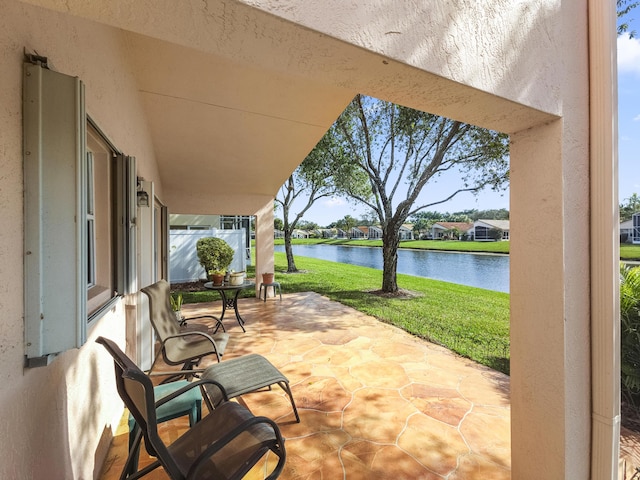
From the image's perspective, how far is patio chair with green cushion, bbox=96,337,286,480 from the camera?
1361 millimetres

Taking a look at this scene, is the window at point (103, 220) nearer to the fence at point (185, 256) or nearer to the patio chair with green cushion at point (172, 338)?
the patio chair with green cushion at point (172, 338)

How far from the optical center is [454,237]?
49.2 meters

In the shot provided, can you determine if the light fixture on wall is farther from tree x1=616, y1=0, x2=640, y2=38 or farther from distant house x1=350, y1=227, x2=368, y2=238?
distant house x1=350, y1=227, x2=368, y2=238

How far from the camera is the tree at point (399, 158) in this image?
7.73 metres

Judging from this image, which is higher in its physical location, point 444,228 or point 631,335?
point 444,228

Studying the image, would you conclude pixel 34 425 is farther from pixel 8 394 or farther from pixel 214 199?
pixel 214 199

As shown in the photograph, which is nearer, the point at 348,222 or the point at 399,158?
the point at 399,158

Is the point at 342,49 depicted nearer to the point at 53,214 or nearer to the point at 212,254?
the point at 53,214

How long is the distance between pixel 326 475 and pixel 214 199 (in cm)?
637

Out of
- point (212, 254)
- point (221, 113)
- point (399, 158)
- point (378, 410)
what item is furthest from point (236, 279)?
point (399, 158)

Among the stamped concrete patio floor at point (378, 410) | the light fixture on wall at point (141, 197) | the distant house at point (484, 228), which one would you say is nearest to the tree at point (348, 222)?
the distant house at point (484, 228)

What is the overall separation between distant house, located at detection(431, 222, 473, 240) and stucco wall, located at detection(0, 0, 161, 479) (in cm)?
5273

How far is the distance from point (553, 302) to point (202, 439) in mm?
2229

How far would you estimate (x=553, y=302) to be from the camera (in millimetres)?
1618
